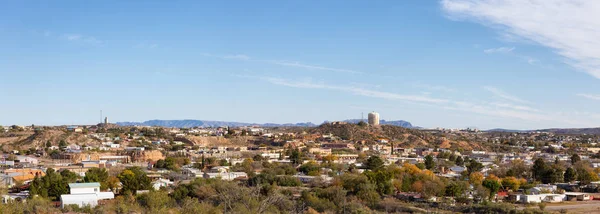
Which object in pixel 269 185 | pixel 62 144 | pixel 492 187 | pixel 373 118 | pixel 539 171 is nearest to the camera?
pixel 492 187

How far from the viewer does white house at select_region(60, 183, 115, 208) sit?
2714cm

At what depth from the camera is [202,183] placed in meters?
31.3

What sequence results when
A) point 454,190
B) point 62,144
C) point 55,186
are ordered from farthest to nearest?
point 62,144, point 454,190, point 55,186

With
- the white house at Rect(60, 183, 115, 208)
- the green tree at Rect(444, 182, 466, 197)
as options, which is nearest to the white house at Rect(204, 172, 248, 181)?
the white house at Rect(60, 183, 115, 208)

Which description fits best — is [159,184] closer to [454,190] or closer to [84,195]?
[84,195]

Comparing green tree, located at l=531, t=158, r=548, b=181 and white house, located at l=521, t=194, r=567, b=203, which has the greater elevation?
green tree, located at l=531, t=158, r=548, b=181

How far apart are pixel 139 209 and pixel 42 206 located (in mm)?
3649

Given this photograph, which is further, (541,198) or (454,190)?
(541,198)

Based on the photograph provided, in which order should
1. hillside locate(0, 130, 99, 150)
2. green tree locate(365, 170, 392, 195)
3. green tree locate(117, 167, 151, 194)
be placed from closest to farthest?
green tree locate(117, 167, 151, 194)
green tree locate(365, 170, 392, 195)
hillside locate(0, 130, 99, 150)

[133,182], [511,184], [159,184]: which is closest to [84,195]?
[133,182]

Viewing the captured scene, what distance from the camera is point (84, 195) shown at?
2809cm

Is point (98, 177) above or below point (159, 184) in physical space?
above

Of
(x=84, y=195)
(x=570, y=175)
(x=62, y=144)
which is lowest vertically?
(x=84, y=195)

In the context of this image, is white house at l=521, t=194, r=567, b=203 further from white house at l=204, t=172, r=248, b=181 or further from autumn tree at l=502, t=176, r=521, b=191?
white house at l=204, t=172, r=248, b=181
